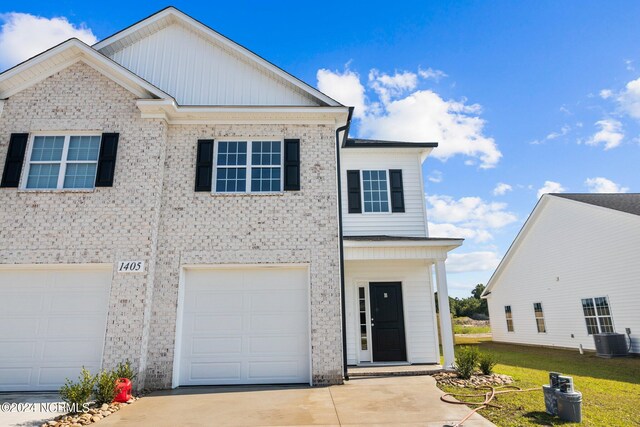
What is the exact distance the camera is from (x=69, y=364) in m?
8.20

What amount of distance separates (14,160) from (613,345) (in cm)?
1931

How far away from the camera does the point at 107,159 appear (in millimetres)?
9023

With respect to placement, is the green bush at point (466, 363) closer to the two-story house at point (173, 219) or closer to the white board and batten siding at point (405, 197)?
the two-story house at point (173, 219)

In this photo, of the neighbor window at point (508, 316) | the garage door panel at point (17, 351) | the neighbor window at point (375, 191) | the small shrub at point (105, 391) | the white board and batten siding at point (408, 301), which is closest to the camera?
the small shrub at point (105, 391)

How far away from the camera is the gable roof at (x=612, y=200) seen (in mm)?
14930

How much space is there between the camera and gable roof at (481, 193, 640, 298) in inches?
603

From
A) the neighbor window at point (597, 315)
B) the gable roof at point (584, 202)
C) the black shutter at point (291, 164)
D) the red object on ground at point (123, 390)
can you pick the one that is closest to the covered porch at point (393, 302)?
the black shutter at point (291, 164)

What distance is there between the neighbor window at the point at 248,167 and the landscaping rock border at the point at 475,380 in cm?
592

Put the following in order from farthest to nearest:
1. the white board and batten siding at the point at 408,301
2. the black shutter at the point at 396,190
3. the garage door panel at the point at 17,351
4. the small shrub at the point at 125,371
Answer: the black shutter at the point at 396,190 → the white board and batten siding at the point at 408,301 → the garage door panel at the point at 17,351 → the small shrub at the point at 125,371

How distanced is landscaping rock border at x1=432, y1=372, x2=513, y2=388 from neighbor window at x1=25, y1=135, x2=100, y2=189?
9319 millimetres

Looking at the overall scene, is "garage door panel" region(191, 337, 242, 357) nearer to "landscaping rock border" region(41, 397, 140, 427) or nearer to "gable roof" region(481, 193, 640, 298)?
"landscaping rock border" region(41, 397, 140, 427)

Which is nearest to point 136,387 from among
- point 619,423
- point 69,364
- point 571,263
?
point 69,364

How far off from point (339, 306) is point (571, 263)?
1337 cm

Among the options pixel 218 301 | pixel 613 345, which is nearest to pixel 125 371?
pixel 218 301
